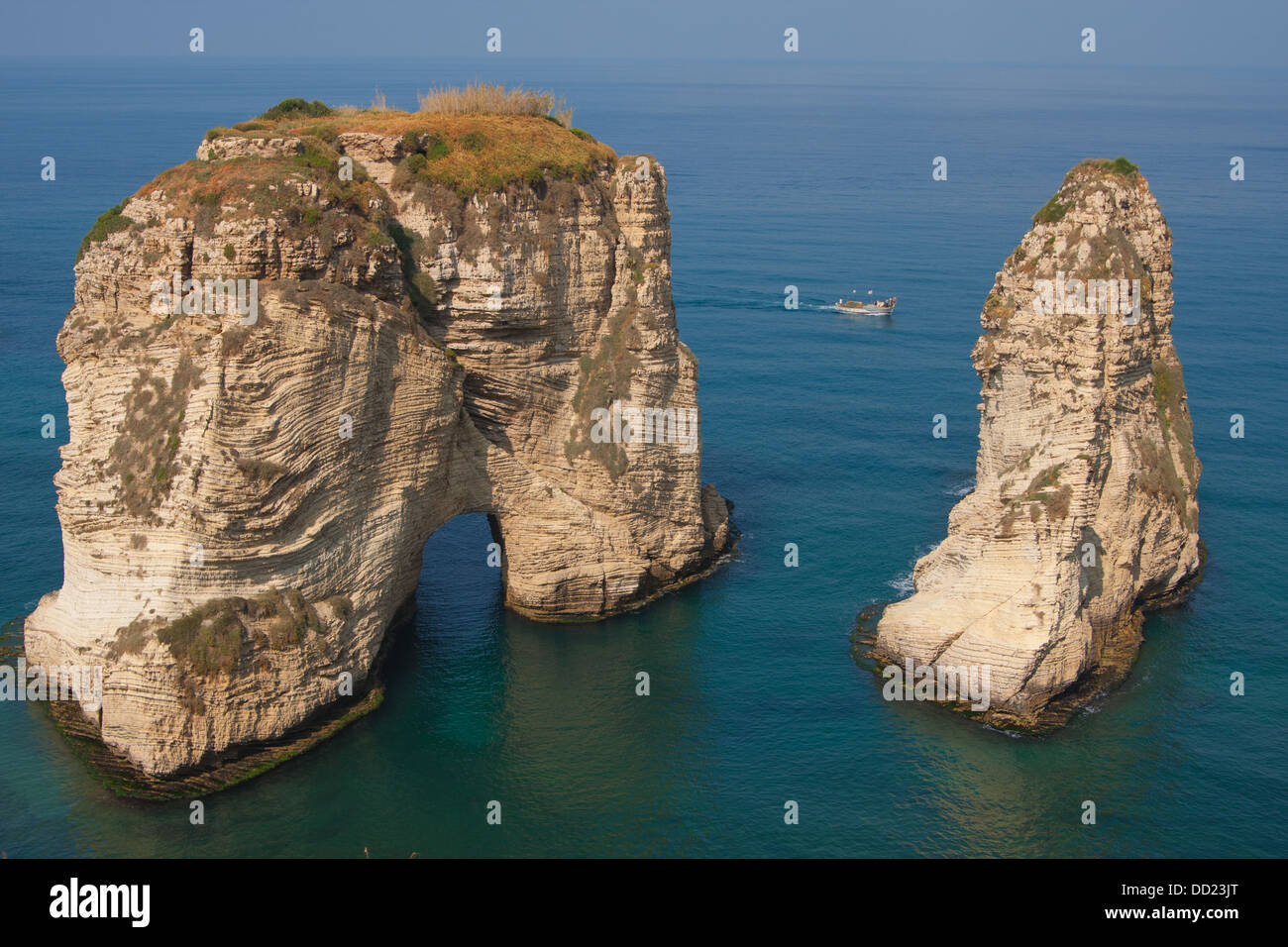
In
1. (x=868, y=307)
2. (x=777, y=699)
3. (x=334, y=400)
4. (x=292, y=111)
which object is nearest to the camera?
(x=334, y=400)

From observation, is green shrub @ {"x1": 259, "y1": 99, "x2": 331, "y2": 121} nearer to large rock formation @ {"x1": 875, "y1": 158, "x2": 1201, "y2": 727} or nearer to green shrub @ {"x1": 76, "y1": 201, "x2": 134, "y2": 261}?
green shrub @ {"x1": 76, "y1": 201, "x2": 134, "y2": 261}

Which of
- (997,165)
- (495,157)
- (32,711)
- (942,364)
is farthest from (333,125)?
(997,165)

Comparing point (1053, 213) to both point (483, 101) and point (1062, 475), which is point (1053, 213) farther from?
point (483, 101)

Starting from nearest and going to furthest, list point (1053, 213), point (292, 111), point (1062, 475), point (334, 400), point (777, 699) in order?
point (334, 400), point (777, 699), point (1062, 475), point (1053, 213), point (292, 111)

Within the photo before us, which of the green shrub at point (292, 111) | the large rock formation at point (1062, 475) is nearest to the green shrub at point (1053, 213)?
the large rock formation at point (1062, 475)

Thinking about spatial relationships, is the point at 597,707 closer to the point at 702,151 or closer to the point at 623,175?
the point at 623,175

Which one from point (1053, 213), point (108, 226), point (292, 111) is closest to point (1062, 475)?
point (1053, 213)

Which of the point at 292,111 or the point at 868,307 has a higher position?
the point at 292,111

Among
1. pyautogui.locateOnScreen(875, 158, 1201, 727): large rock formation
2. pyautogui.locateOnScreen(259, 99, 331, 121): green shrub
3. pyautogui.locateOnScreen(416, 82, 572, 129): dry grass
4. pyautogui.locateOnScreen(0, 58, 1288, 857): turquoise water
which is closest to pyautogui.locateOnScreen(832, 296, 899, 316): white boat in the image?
pyautogui.locateOnScreen(0, 58, 1288, 857): turquoise water
